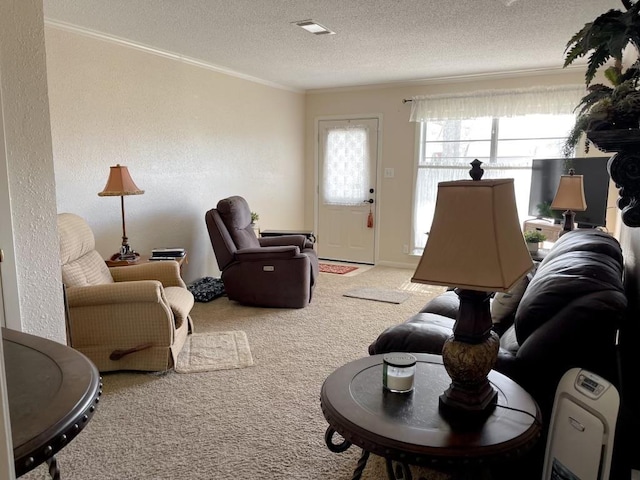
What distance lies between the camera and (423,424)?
1271mm

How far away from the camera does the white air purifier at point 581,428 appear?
1.30 m

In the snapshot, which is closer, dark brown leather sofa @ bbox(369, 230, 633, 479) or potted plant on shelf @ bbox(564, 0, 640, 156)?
potted plant on shelf @ bbox(564, 0, 640, 156)

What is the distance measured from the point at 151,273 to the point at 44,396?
262 cm

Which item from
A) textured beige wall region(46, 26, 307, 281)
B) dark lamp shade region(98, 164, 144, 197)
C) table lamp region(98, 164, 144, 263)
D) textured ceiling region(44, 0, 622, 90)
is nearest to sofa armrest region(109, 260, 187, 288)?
table lamp region(98, 164, 144, 263)

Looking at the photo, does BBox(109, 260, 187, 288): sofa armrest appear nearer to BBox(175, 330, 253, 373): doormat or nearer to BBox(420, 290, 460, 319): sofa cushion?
BBox(175, 330, 253, 373): doormat

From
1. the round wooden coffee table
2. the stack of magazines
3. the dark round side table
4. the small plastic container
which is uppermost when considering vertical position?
the dark round side table

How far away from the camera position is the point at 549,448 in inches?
59.0

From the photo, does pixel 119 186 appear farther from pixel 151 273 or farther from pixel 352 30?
pixel 352 30

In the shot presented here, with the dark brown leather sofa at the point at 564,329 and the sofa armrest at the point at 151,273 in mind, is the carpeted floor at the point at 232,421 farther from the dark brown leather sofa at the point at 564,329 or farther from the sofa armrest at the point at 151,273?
the dark brown leather sofa at the point at 564,329

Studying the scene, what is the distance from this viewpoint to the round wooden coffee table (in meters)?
1.16

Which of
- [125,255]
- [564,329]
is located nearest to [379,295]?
[125,255]

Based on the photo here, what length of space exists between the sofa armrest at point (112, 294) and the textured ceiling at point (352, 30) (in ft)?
6.21

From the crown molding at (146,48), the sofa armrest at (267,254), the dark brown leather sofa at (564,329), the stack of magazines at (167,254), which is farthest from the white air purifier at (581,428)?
the crown molding at (146,48)

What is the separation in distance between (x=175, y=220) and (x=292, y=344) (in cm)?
202
